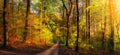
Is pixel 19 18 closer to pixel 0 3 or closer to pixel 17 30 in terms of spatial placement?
pixel 17 30

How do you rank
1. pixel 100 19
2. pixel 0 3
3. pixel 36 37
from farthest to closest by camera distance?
1. pixel 100 19
2. pixel 36 37
3. pixel 0 3

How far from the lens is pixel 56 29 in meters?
61.8

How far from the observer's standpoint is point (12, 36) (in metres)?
35.8

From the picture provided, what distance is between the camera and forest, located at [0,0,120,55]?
96.6 feet

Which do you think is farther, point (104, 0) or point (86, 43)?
Result: point (104, 0)

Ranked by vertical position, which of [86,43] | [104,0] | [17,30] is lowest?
[86,43]

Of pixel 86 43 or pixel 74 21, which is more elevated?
pixel 74 21

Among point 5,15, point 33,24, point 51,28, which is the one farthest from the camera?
point 51,28

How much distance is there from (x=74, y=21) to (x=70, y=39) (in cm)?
1119

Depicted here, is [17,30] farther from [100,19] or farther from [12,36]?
[100,19]

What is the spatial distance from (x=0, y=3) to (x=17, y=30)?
24.9 ft

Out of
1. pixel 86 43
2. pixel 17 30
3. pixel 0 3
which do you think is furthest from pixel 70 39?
pixel 0 3

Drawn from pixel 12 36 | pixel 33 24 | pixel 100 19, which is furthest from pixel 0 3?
pixel 100 19

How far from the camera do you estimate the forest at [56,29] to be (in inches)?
1160
